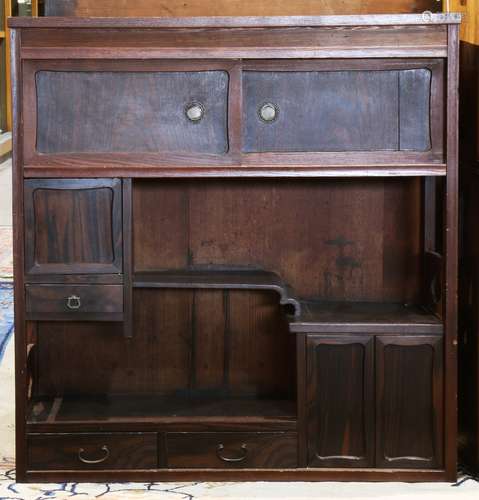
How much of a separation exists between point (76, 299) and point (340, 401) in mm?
847

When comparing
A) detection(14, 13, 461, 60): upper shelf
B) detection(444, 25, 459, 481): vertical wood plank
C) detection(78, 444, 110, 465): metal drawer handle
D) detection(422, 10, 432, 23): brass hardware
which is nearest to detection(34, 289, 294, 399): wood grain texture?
detection(78, 444, 110, 465): metal drawer handle

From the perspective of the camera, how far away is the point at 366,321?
327 centimetres

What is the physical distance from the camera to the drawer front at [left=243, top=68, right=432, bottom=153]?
316cm

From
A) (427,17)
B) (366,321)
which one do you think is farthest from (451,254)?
(427,17)

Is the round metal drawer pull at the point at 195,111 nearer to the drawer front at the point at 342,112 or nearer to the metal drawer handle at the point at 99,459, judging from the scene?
the drawer front at the point at 342,112

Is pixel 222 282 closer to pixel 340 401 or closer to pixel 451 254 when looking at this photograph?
pixel 340 401

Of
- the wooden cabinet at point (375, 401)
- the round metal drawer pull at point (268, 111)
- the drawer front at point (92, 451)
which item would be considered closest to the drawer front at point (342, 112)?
the round metal drawer pull at point (268, 111)

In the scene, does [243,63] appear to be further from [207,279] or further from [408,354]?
[408,354]

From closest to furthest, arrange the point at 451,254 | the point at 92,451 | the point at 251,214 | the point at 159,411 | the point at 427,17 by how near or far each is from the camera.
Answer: the point at 427,17
the point at 451,254
the point at 92,451
the point at 159,411
the point at 251,214

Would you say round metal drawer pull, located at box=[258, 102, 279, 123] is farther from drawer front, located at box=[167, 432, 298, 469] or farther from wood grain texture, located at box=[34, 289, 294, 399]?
drawer front, located at box=[167, 432, 298, 469]

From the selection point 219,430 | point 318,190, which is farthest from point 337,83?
point 219,430

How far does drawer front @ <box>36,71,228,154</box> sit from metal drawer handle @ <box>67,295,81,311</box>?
1.42 ft

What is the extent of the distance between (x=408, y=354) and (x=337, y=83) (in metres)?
0.83

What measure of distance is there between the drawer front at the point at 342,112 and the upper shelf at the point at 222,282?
0.43 metres
